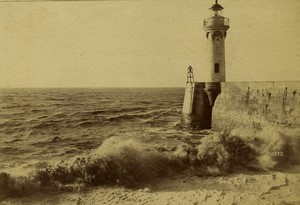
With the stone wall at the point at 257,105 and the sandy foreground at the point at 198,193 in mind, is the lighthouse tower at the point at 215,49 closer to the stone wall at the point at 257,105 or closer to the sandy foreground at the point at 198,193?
the stone wall at the point at 257,105

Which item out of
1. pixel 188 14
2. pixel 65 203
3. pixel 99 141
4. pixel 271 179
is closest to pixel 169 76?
pixel 188 14

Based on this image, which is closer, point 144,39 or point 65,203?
point 65,203

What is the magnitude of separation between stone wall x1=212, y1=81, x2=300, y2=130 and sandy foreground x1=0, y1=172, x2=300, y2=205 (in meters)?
1.47

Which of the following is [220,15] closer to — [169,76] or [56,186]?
[169,76]

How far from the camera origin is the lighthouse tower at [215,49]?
27.0 feet

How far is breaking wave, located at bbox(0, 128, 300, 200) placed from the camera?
486 centimetres

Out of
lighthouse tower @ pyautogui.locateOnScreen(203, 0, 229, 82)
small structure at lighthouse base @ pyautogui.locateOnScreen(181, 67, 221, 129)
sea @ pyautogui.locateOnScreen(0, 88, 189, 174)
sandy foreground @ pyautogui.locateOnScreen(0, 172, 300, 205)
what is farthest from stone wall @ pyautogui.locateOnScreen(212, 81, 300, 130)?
sea @ pyautogui.locateOnScreen(0, 88, 189, 174)

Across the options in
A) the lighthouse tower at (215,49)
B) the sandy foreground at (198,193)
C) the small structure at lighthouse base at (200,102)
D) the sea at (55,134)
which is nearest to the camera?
the sandy foreground at (198,193)

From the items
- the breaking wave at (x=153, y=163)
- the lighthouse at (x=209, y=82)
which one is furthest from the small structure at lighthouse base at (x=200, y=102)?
the breaking wave at (x=153, y=163)

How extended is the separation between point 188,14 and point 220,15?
1.86 metres

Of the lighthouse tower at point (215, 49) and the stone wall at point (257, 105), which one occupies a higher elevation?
the lighthouse tower at point (215, 49)

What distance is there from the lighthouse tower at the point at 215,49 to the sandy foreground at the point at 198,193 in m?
4.24

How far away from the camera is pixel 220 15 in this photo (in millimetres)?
7789

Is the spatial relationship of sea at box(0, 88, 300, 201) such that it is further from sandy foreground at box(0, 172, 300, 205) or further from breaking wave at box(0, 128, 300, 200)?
sandy foreground at box(0, 172, 300, 205)
